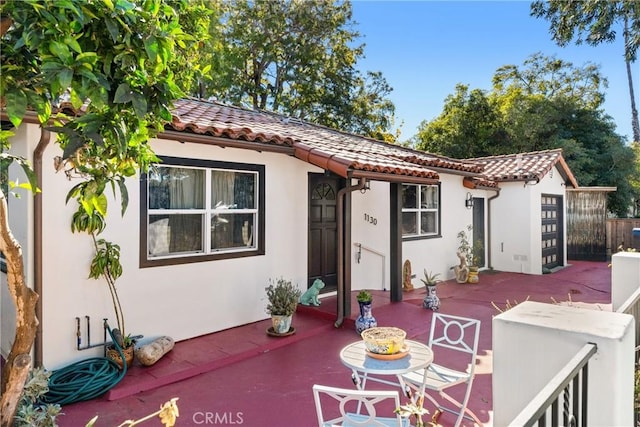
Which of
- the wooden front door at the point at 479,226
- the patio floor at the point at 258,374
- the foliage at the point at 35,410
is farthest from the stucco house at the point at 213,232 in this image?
the wooden front door at the point at 479,226

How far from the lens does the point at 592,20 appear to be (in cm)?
1020

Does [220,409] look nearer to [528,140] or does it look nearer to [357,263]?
[357,263]

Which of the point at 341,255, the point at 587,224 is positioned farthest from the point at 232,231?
the point at 587,224

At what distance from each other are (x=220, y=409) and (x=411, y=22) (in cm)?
1125

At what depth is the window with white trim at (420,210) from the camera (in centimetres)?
1040

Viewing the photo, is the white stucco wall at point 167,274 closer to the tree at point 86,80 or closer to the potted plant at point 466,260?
the tree at point 86,80

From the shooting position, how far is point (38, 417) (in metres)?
2.97

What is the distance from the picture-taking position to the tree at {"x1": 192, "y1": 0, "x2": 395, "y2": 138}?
A: 778 inches

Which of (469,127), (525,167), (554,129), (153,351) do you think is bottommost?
(153,351)

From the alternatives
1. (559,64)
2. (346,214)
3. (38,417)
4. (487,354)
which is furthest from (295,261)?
(559,64)

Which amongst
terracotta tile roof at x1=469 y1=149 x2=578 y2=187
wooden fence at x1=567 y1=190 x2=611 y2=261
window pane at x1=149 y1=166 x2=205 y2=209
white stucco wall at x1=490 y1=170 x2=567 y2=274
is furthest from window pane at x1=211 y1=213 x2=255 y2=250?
wooden fence at x1=567 y1=190 x2=611 y2=261

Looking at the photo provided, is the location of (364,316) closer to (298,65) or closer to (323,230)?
(323,230)

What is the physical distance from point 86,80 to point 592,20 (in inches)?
489

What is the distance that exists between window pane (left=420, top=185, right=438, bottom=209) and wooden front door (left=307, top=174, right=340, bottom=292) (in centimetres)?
329
